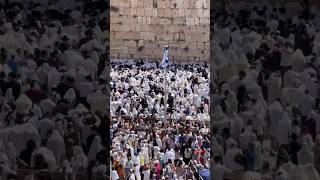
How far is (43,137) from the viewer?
25.8ft

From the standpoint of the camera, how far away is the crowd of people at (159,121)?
1498 centimetres

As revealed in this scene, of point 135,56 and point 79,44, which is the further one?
point 135,56

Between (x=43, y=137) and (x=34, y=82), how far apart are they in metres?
0.67

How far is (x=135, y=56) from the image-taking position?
33344 millimetres

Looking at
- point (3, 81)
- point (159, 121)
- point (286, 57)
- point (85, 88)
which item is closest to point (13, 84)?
point (3, 81)

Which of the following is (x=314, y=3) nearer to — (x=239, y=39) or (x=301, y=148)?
(x=239, y=39)

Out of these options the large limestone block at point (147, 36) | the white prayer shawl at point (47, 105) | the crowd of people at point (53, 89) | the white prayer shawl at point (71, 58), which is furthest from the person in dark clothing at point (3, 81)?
the large limestone block at point (147, 36)

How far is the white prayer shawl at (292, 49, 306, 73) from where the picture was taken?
24.8 ft

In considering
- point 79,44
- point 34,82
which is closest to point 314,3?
point 79,44

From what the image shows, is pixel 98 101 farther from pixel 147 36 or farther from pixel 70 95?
pixel 147 36

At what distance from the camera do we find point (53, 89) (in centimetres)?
785

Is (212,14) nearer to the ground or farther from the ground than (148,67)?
farther from the ground

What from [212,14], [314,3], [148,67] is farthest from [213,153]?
[148,67]

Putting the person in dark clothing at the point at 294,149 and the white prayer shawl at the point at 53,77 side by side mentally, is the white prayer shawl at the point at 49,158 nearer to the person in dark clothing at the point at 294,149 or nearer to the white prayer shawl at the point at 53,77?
the white prayer shawl at the point at 53,77
